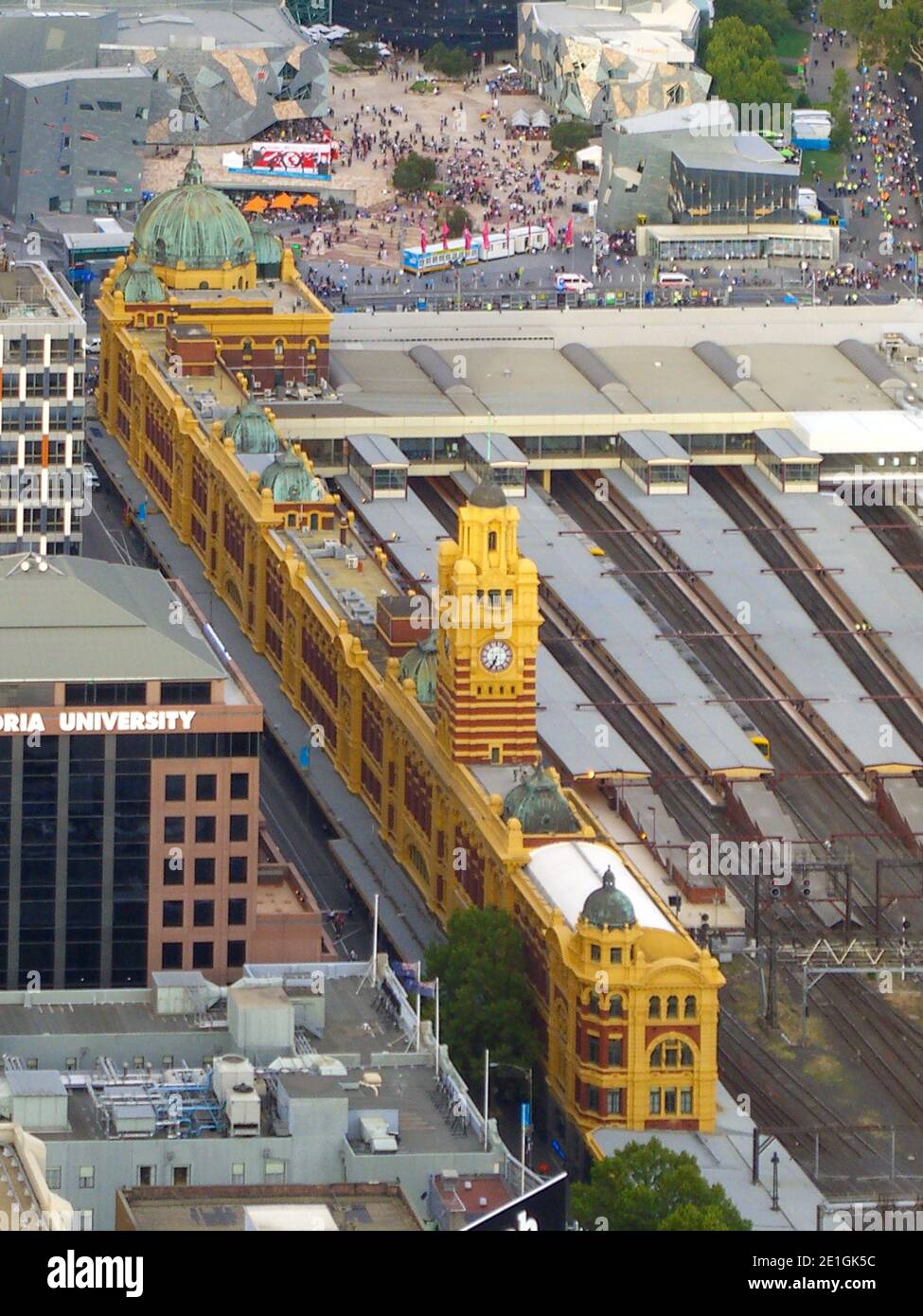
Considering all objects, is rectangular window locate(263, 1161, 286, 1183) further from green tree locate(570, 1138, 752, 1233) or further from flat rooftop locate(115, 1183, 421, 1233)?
green tree locate(570, 1138, 752, 1233)

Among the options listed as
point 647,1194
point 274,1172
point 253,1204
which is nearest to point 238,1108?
point 274,1172

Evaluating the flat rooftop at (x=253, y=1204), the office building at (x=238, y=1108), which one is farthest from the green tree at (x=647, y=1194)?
the flat rooftop at (x=253, y=1204)

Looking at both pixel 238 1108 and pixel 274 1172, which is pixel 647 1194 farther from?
pixel 238 1108

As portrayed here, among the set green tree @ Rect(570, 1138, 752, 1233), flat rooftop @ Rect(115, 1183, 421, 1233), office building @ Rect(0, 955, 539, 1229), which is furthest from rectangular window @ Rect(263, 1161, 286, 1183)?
green tree @ Rect(570, 1138, 752, 1233)
